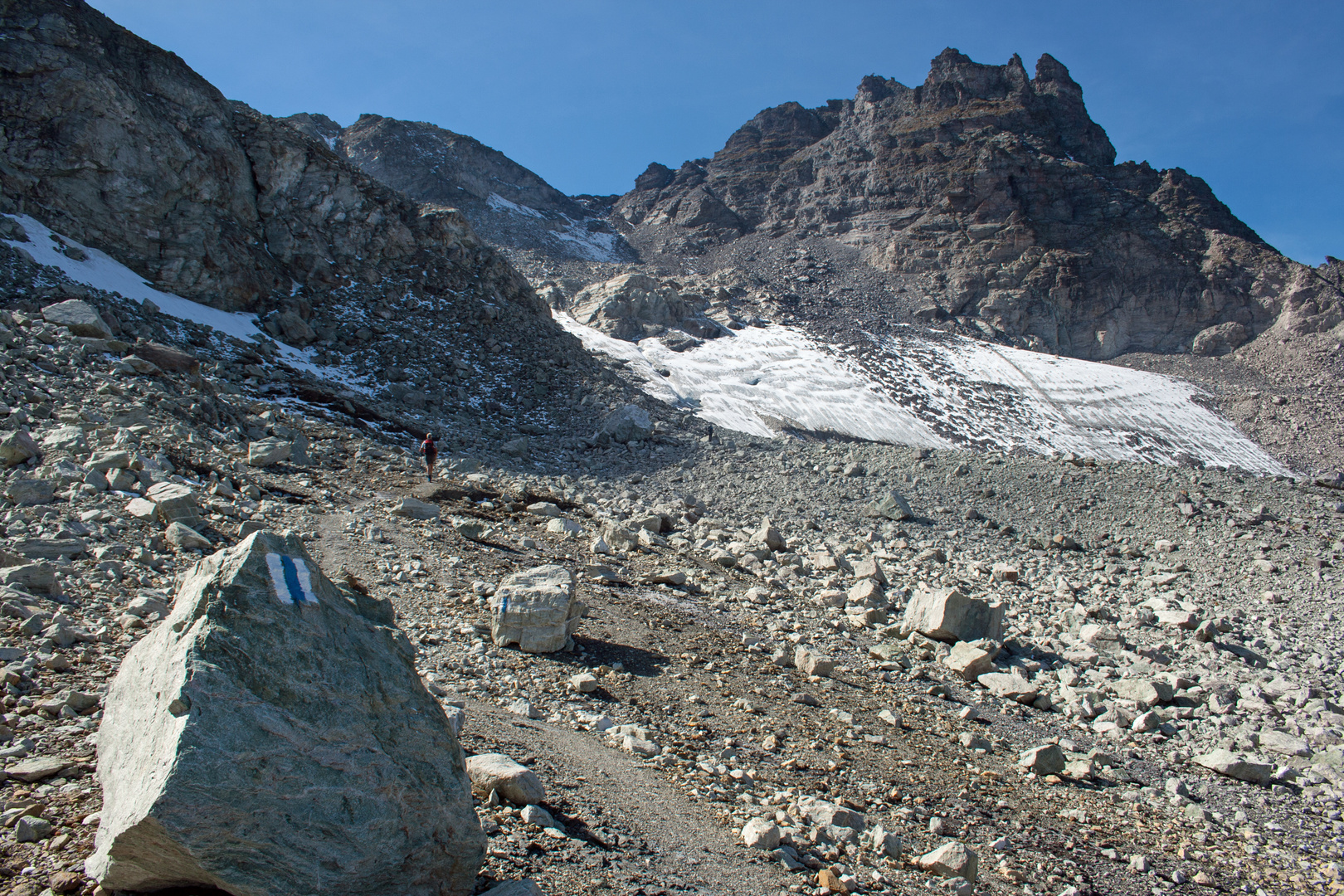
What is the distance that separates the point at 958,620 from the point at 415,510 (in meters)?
7.65

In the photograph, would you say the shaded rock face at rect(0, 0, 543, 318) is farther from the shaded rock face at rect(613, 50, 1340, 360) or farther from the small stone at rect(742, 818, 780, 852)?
the shaded rock face at rect(613, 50, 1340, 360)

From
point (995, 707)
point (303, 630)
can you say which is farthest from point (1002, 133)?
point (303, 630)

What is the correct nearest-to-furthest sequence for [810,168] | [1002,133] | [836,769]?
[836,769] < [1002,133] < [810,168]

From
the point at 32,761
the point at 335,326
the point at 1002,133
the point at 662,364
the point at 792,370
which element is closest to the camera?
the point at 32,761

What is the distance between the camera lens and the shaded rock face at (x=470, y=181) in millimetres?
65625

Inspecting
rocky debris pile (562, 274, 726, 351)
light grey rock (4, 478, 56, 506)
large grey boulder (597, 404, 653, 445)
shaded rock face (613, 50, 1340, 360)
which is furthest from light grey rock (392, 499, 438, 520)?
shaded rock face (613, 50, 1340, 360)

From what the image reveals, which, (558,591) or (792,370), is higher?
(792,370)

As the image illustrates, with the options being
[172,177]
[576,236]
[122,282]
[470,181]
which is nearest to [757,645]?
[122,282]

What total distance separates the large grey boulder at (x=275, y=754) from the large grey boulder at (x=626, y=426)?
15665 mm

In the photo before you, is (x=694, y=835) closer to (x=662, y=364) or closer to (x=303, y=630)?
(x=303, y=630)

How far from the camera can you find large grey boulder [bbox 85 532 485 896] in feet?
6.83

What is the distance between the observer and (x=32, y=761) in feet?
9.00

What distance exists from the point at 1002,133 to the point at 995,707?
268 ft

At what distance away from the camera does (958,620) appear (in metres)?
8.24
